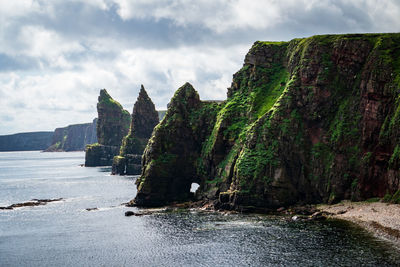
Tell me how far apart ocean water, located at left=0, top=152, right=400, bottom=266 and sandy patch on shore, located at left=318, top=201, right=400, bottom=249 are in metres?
2.76

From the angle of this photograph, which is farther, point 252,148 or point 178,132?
point 178,132

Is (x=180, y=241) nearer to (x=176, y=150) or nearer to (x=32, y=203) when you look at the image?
(x=176, y=150)

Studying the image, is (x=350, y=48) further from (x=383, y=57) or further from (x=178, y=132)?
(x=178, y=132)

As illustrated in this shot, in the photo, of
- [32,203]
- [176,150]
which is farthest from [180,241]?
[32,203]

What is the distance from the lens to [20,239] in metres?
80.8

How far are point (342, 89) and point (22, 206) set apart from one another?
321 ft

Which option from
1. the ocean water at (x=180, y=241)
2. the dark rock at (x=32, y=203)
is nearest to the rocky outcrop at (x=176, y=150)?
the ocean water at (x=180, y=241)

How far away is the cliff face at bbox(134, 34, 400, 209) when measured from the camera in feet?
304

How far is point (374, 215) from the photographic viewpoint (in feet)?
262

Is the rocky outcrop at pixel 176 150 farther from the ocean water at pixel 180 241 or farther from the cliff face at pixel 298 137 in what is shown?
the ocean water at pixel 180 241

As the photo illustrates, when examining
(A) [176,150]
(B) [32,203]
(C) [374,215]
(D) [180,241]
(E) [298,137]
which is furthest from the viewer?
(B) [32,203]

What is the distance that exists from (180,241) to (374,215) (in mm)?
39150

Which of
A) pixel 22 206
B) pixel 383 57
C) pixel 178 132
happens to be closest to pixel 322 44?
pixel 383 57

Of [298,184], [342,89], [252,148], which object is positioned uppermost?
[342,89]
